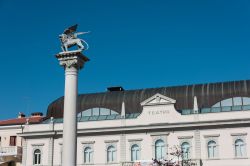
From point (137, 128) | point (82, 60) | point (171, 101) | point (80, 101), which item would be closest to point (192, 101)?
point (171, 101)

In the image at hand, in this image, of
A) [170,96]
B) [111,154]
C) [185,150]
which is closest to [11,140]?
[111,154]

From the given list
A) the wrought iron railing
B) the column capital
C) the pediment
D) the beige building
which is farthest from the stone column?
the wrought iron railing

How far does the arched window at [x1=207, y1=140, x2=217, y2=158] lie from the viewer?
51.5m

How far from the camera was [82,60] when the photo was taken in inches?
1193

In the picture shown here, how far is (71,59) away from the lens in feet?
98.0

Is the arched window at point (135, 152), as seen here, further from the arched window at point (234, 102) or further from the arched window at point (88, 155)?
the arched window at point (234, 102)

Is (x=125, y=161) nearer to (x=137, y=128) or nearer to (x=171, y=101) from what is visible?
(x=137, y=128)

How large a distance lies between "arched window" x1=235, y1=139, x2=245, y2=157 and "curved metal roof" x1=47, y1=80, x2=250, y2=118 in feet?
18.8

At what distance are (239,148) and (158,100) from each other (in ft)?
31.0

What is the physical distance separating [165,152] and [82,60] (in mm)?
24887

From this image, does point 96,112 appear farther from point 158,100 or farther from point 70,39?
point 70,39

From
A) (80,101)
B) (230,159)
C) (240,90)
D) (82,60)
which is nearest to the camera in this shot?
(82,60)

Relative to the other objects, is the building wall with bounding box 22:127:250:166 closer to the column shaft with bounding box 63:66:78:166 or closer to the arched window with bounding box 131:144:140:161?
the arched window with bounding box 131:144:140:161

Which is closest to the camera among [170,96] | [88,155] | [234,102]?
[234,102]
